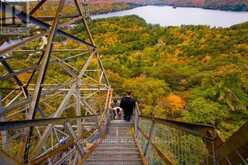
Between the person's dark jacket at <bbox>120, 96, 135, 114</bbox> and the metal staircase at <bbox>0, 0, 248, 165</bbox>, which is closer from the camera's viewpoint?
the metal staircase at <bbox>0, 0, 248, 165</bbox>

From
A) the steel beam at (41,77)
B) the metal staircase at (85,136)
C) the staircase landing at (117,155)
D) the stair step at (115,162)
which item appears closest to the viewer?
the metal staircase at (85,136)

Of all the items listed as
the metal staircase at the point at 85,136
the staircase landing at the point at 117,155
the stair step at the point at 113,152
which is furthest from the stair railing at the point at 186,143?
the stair step at the point at 113,152

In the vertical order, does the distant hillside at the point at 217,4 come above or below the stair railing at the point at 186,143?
above

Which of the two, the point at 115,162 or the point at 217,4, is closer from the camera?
the point at 115,162

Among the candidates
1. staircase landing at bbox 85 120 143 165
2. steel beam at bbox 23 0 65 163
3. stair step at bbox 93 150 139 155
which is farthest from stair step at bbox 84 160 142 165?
steel beam at bbox 23 0 65 163

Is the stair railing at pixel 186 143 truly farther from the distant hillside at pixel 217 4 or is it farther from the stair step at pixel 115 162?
the distant hillside at pixel 217 4

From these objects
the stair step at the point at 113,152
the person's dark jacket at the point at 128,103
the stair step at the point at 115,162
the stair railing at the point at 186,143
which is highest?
the stair railing at the point at 186,143

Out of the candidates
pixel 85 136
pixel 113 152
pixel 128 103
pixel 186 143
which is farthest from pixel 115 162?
pixel 128 103

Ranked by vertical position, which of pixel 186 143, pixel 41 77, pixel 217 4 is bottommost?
pixel 186 143

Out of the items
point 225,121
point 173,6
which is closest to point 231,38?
point 225,121

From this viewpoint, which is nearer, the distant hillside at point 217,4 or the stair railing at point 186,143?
the stair railing at point 186,143

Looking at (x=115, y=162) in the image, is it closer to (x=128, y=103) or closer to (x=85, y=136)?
(x=85, y=136)

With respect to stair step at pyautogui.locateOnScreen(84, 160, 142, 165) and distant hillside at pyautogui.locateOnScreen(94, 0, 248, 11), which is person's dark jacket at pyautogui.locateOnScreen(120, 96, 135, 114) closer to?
stair step at pyautogui.locateOnScreen(84, 160, 142, 165)

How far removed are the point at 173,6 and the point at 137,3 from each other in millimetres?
20628
